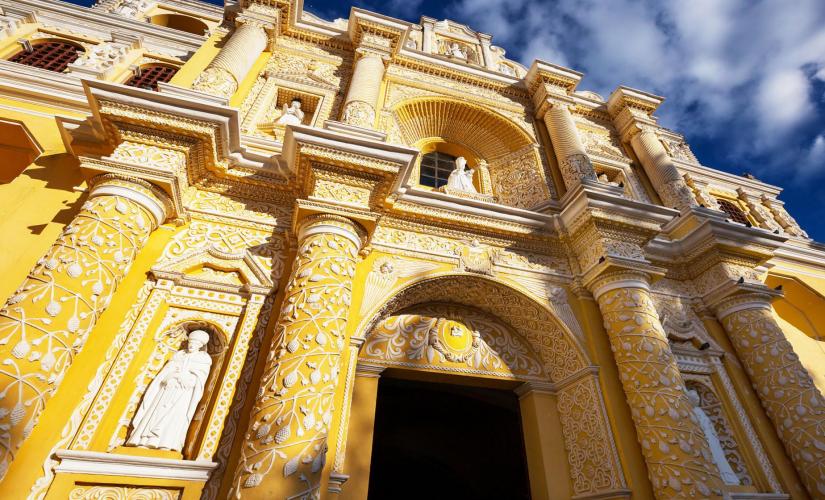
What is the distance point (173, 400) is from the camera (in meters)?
2.85

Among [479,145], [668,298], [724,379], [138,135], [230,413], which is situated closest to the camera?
[230,413]

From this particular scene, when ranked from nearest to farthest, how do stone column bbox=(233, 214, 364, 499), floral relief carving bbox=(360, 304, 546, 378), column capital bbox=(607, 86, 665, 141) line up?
stone column bbox=(233, 214, 364, 499)
floral relief carving bbox=(360, 304, 546, 378)
column capital bbox=(607, 86, 665, 141)

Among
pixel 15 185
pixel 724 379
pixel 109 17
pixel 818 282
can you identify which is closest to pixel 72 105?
pixel 15 185

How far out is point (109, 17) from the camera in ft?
20.6

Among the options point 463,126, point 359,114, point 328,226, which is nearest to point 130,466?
point 328,226

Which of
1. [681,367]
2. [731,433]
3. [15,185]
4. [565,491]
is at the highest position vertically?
[15,185]

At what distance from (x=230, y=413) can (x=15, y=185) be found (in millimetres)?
3030

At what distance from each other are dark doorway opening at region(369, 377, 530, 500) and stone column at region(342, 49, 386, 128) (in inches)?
155

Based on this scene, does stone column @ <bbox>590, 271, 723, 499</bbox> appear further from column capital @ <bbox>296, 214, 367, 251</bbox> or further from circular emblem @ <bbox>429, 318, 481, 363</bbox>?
column capital @ <bbox>296, 214, 367, 251</bbox>

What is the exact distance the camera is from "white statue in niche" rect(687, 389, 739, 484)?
12.6 feet

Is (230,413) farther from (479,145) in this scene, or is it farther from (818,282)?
(818,282)

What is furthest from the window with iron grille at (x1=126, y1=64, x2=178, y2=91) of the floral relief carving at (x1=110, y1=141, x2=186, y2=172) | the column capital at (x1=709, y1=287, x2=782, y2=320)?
the column capital at (x1=709, y1=287, x2=782, y2=320)

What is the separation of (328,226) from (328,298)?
73 centimetres

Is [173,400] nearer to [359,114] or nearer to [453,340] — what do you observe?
[453,340]
